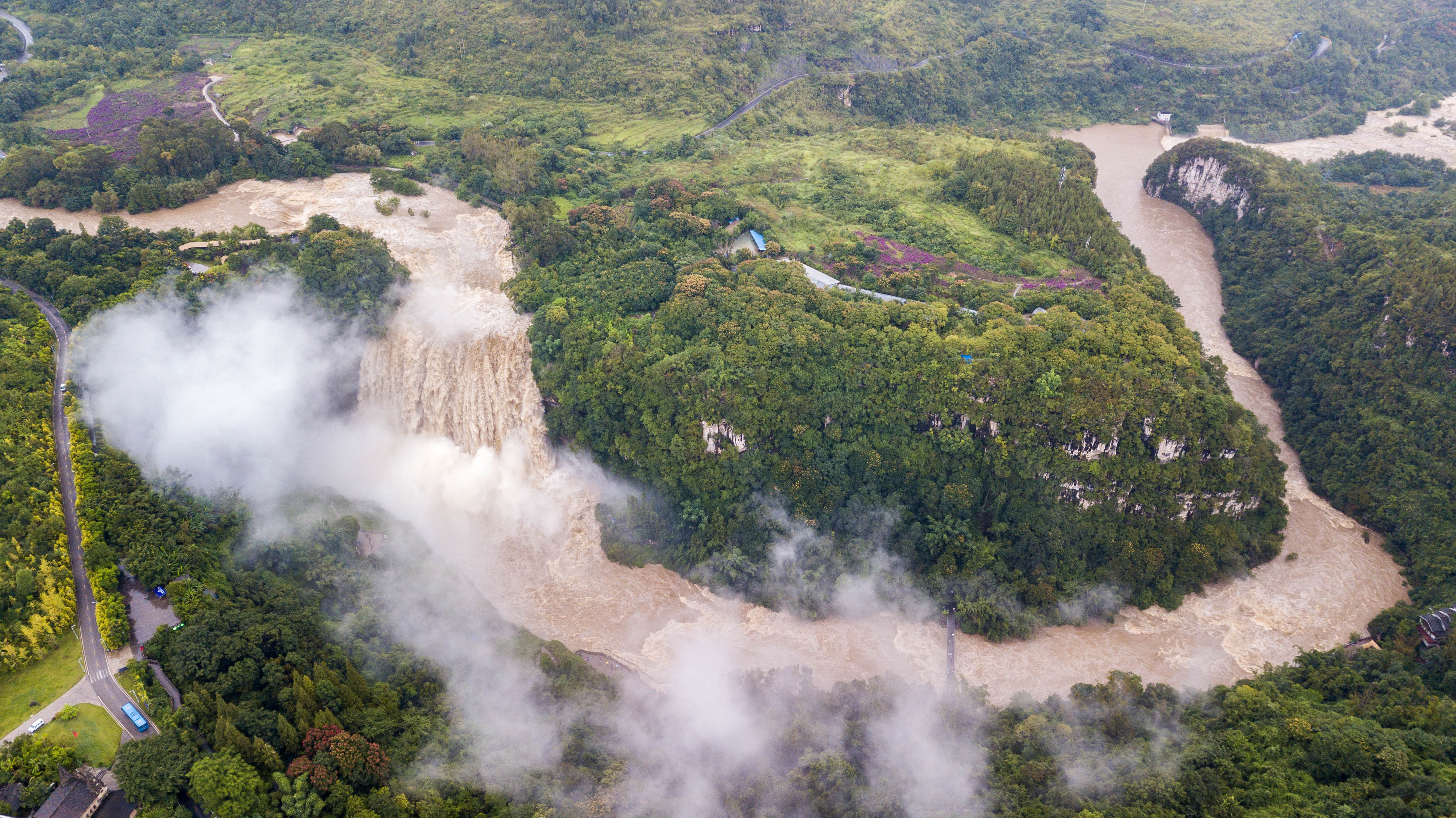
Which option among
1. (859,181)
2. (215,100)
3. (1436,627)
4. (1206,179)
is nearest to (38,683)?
(859,181)

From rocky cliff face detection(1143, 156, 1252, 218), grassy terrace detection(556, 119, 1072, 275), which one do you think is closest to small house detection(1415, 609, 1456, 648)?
grassy terrace detection(556, 119, 1072, 275)

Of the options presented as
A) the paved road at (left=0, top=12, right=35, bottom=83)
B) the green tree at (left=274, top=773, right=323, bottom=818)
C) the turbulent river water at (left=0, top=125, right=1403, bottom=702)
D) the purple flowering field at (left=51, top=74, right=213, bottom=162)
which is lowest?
the turbulent river water at (left=0, top=125, right=1403, bottom=702)

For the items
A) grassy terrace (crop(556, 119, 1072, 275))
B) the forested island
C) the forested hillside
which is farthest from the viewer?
the forested hillside

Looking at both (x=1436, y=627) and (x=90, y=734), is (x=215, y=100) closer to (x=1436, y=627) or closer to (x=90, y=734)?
(x=90, y=734)

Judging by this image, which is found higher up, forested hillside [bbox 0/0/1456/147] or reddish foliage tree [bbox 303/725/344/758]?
forested hillside [bbox 0/0/1456/147]

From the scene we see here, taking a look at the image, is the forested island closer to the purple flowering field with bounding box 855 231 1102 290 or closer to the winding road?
the purple flowering field with bounding box 855 231 1102 290

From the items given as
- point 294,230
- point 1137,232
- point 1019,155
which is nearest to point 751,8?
point 1019,155
